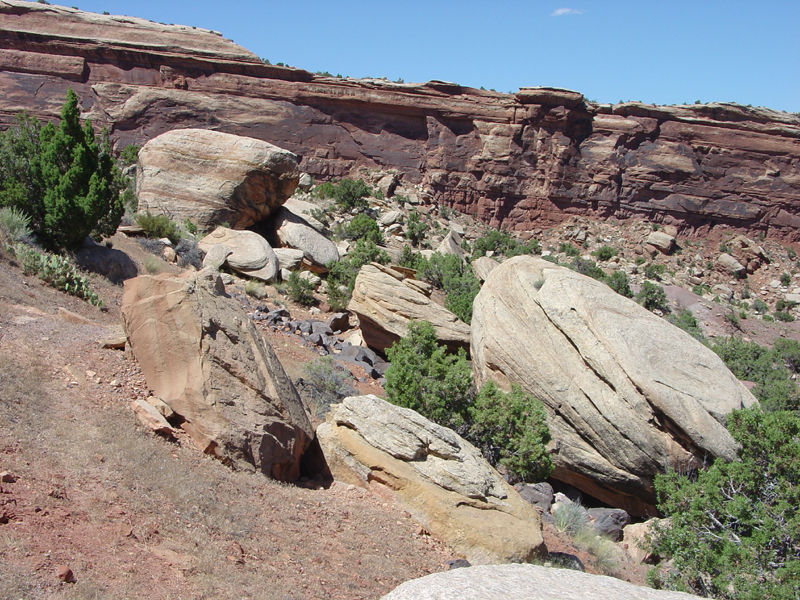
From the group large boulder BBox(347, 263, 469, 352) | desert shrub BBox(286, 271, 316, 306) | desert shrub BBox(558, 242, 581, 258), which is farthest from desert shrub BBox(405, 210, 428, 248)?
large boulder BBox(347, 263, 469, 352)

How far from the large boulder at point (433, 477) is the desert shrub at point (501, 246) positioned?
2386 cm

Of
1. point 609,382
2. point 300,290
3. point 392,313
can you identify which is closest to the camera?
point 609,382

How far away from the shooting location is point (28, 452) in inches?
196

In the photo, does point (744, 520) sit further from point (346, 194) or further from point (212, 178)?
point (346, 194)

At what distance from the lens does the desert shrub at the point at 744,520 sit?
639 centimetres

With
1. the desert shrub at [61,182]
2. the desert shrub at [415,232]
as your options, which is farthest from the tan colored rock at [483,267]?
the desert shrub at [61,182]

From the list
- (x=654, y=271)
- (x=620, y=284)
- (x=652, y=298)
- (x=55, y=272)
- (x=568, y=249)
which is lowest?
(x=55, y=272)

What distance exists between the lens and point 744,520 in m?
6.86

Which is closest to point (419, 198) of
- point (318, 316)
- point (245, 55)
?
point (245, 55)

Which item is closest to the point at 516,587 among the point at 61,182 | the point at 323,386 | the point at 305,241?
the point at 323,386

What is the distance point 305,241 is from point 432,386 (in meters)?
11.1

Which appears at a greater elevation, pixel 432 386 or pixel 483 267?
pixel 483 267

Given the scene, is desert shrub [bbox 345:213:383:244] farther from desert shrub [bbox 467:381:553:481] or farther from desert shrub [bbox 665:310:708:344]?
desert shrub [bbox 467:381:553:481]

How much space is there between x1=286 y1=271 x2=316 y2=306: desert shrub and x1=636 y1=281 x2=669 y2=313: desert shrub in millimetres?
17006
